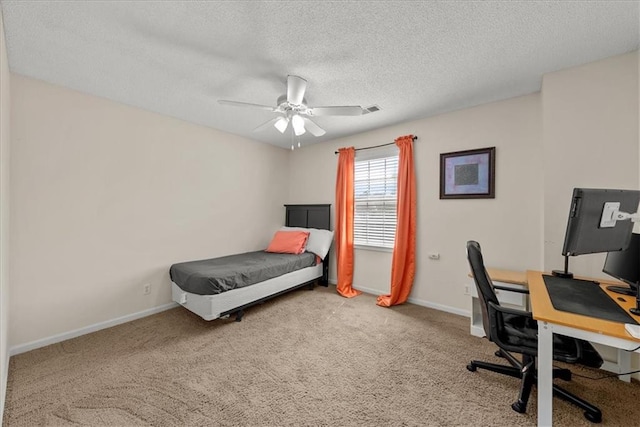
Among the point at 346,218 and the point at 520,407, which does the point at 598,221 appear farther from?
the point at 346,218

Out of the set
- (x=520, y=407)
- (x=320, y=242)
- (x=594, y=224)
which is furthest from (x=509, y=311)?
(x=320, y=242)

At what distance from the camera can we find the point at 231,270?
284 cm

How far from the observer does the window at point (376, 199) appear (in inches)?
143

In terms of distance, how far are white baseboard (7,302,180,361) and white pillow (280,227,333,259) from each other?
2.09m

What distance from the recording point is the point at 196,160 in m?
3.48

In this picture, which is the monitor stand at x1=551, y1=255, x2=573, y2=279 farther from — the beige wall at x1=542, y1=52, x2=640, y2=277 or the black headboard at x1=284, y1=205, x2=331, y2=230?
the black headboard at x1=284, y1=205, x2=331, y2=230

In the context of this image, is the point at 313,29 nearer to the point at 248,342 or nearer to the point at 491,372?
the point at 248,342

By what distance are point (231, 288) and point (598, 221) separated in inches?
119

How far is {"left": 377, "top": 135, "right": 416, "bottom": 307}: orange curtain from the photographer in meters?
3.30

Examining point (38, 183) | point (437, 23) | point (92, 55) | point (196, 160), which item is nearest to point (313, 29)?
point (437, 23)

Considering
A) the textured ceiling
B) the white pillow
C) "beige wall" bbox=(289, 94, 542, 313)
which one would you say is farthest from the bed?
the textured ceiling

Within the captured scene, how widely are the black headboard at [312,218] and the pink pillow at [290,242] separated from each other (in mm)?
355

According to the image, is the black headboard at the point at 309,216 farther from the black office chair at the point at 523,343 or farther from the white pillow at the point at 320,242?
the black office chair at the point at 523,343

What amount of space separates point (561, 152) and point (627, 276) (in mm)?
1138
